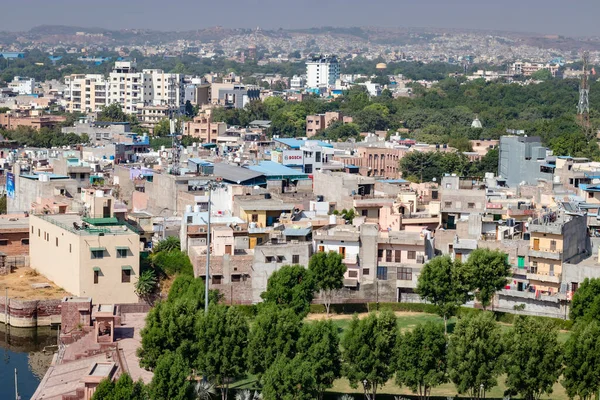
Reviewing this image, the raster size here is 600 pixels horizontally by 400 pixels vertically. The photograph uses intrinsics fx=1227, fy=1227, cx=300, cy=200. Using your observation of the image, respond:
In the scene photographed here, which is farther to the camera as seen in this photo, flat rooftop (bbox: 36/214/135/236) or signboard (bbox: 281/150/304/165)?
signboard (bbox: 281/150/304/165)

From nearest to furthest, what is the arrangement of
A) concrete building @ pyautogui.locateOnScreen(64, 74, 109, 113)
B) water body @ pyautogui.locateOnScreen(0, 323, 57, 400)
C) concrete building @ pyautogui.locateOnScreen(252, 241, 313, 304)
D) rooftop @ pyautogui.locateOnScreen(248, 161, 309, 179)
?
water body @ pyautogui.locateOnScreen(0, 323, 57, 400) → concrete building @ pyautogui.locateOnScreen(252, 241, 313, 304) → rooftop @ pyautogui.locateOnScreen(248, 161, 309, 179) → concrete building @ pyautogui.locateOnScreen(64, 74, 109, 113)

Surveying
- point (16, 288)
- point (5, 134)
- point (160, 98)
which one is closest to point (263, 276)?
point (16, 288)

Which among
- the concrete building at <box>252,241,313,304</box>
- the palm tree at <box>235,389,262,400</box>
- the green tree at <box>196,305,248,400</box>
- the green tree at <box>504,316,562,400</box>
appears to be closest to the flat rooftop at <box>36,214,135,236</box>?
the concrete building at <box>252,241,313,304</box>

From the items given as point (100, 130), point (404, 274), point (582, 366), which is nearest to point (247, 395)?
point (582, 366)

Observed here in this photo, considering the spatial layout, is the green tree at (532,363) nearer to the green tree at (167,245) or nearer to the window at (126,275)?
the window at (126,275)

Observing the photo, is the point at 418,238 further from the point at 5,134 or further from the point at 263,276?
the point at 5,134

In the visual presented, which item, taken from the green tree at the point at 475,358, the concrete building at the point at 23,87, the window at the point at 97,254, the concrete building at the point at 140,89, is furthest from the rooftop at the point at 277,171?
the concrete building at the point at 23,87

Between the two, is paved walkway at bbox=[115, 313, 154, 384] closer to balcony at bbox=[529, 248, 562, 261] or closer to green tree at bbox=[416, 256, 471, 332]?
green tree at bbox=[416, 256, 471, 332]
